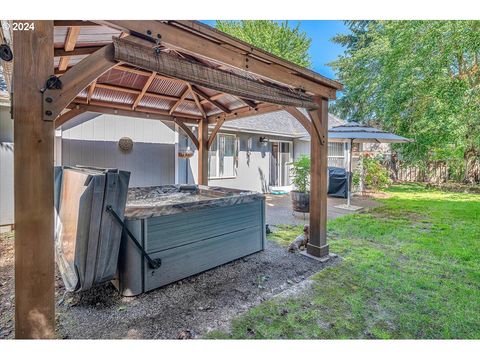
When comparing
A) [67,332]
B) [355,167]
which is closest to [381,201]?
[355,167]

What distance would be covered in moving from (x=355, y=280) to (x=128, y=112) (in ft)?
15.6

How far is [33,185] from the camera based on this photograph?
5.77 ft

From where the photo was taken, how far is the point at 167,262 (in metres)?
3.03

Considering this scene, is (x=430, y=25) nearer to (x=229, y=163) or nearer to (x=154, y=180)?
(x=229, y=163)

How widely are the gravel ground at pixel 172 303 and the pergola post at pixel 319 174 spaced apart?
1.14ft

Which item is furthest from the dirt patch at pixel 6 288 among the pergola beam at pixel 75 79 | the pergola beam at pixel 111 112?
the pergola beam at pixel 111 112

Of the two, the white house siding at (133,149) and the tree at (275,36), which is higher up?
the tree at (275,36)

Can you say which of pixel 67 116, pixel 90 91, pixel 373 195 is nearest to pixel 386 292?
pixel 90 91

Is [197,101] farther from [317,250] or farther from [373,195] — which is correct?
[373,195]

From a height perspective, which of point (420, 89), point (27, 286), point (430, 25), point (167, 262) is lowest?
point (167, 262)

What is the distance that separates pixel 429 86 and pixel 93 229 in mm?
12370

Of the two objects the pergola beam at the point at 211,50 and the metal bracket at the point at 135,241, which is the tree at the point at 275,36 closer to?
the pergola beam at the point at 211,50

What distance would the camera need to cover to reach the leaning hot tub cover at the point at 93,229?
96.5 inches

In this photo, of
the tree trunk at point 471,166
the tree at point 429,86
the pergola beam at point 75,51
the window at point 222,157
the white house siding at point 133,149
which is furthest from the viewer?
the tree trunk at point 471,166
